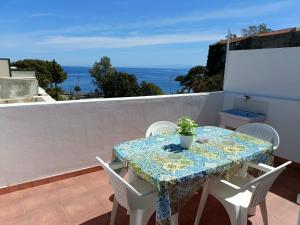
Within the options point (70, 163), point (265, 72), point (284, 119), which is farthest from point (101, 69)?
point (284, 119)

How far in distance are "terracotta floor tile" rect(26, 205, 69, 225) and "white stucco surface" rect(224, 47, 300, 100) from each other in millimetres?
3422

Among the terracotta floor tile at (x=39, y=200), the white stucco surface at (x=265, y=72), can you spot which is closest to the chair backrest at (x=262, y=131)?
the white stucco surface at (x=265, y=72)

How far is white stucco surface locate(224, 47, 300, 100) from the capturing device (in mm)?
3490

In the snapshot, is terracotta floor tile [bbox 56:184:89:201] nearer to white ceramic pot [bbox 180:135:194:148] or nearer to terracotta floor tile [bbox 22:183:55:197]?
terracotta floor tile [bbox 22:183:55:197]

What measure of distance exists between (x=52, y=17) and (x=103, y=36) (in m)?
20.6

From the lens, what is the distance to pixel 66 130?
9.68 feet

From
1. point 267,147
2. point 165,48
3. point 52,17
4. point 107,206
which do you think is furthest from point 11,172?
point 165,48

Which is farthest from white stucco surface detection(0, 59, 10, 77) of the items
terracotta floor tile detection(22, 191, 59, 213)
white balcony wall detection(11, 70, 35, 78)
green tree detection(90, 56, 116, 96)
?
green tree detection(90, 56, 116, 96)

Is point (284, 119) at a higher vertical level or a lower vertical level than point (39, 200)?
higher

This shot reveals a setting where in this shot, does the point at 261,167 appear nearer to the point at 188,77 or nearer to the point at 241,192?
the point at 241,192

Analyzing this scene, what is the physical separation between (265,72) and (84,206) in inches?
132

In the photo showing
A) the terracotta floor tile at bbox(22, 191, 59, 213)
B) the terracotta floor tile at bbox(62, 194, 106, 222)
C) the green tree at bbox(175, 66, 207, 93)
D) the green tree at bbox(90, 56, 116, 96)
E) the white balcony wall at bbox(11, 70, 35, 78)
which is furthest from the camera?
the green tree at bbox(90, 56, 116, 96)

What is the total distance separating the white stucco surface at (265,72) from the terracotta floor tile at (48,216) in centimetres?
342

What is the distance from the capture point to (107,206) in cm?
247
